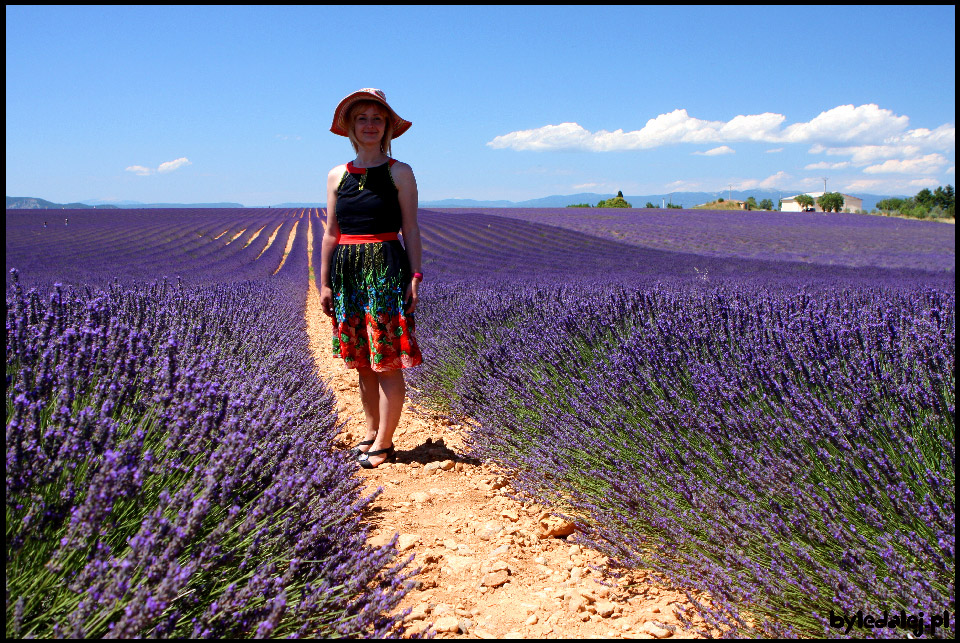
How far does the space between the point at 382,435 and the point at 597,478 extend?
1034mm

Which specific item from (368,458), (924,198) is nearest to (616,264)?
(368,458)

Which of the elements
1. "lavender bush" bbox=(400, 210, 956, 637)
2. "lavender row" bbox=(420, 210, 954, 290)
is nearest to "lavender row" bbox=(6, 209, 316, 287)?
"lavender row" bbox=(420, 210, 954, 290)

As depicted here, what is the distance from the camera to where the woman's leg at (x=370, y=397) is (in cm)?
265

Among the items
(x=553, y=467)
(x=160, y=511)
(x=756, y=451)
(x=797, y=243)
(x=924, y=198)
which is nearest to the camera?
(x=160, y=511)

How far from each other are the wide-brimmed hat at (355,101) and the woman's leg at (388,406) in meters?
1.05

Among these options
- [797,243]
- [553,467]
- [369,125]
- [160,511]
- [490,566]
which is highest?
[369,125]

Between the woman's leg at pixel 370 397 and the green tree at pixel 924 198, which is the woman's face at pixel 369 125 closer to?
the woman's leg at pixel 370 397

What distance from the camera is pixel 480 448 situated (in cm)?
267

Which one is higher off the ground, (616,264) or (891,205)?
(891,205)

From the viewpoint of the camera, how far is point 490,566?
1780mm

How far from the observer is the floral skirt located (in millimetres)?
2406

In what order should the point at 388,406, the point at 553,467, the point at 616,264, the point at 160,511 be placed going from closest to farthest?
the point at 160,511 < the point at 553,467 < the point at 388,406 < the point at 616,264

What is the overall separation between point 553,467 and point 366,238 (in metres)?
1.18

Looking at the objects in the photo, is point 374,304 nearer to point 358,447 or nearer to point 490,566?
point 358,447
